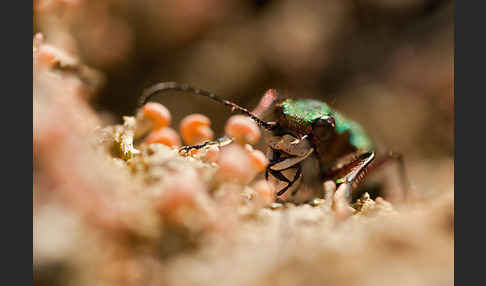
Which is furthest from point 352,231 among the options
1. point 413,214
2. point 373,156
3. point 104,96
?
point 104,96

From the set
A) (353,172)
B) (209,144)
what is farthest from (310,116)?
(209,144)

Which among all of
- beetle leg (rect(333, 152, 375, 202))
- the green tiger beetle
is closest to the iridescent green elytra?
the green tiger beetle

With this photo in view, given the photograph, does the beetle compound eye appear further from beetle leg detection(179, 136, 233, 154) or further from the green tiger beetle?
beetle leg detection(179, 136, 233, 154)

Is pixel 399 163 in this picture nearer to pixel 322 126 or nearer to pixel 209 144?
pixel 322 126

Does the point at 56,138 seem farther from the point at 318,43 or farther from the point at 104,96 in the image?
the point at 318,43

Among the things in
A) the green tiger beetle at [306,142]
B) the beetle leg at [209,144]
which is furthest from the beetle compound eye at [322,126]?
the beetle leg at [209,144]

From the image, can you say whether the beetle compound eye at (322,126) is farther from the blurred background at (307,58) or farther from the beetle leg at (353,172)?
the blurred background at (307,58)
